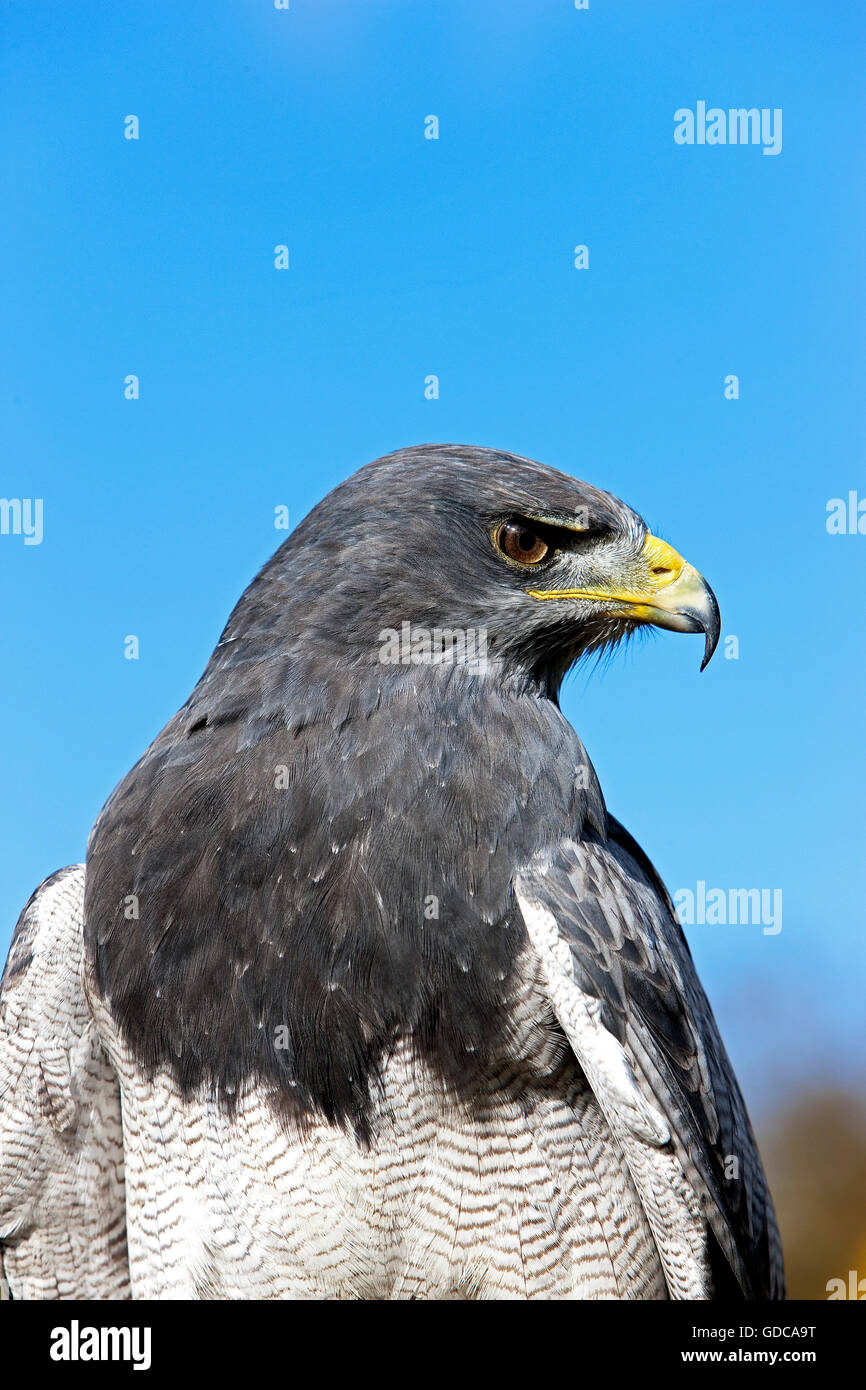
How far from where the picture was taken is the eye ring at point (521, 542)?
4.19 m

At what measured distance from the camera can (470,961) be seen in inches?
140

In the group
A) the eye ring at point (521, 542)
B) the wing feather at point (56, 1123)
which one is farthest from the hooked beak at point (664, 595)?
the wing feather at point (56, 1123)

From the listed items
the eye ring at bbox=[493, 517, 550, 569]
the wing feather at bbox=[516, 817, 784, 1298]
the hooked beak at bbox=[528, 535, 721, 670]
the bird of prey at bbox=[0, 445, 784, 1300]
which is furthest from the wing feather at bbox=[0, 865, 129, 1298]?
the hooked beak at bbox=[528, 535, 721, 670]

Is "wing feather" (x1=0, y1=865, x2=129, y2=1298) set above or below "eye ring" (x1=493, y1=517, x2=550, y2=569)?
below

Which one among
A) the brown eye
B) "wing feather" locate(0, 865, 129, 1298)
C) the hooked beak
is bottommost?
"wing feather" locate(0, 865, 129, 1298)

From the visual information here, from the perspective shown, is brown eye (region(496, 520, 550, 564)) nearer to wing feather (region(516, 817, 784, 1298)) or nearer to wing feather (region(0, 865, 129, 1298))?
wing feather (region(516, 817, 784, 1298))

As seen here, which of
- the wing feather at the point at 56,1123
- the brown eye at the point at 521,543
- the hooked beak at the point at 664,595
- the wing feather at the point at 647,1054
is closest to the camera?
the wing feather at the point at 647,1054

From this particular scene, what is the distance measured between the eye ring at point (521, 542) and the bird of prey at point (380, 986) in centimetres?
2

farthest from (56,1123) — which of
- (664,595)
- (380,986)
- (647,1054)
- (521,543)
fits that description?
(664,595)

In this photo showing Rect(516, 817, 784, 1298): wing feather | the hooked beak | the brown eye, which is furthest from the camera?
the hooked beak

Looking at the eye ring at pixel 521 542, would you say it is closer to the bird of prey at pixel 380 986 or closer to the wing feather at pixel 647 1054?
the bird of prey at pixel 380 986

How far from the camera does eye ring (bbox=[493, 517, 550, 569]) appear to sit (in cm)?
419

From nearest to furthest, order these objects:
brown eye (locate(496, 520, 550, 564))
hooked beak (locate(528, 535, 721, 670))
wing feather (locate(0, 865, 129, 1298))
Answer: wing feather (locate(0, 865, 129, 1298)) < brown eye (locate(496, 520, 550, 564)) < hooked beak (locate(528, 535, 721, 670))
